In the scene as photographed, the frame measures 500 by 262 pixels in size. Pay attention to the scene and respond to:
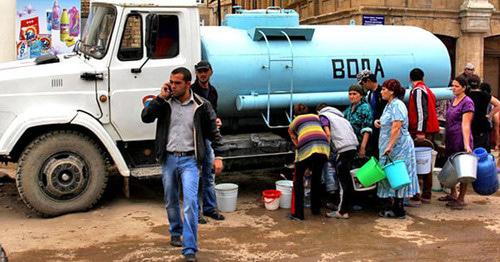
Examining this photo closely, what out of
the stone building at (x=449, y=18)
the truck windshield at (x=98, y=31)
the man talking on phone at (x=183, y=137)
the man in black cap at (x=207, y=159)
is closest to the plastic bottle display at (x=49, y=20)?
the truck windshield at (x=98, y=31)

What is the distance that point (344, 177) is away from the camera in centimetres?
693

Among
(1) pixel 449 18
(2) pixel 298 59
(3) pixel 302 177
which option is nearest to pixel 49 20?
(2) pixel 298 59

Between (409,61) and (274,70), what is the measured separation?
2116mm

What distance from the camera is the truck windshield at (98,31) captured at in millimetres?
7089

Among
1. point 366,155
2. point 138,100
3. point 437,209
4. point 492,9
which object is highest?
point 492,9

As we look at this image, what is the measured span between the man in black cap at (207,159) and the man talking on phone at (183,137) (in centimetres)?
130

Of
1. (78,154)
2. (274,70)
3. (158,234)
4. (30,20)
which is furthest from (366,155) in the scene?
(30,20)

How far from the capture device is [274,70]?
7.62 m

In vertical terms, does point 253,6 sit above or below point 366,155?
above

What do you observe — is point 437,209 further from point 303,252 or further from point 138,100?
point 138,100

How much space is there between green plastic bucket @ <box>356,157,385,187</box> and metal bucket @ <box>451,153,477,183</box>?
1.00 m

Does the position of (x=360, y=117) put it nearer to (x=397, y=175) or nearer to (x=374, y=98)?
(x=374, y=98)

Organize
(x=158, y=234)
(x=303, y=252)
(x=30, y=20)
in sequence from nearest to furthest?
(x=303, y=252) < (x=158, y=234) < (x=30, y=20)

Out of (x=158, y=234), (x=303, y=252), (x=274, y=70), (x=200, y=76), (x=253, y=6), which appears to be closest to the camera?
(x=303, y=252)
